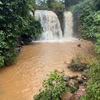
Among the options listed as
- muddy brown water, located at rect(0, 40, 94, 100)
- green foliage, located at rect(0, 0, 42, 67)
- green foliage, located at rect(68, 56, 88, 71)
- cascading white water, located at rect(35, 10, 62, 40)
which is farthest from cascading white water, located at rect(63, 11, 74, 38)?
green foliage, located at rect(68, 56, 88, 71)

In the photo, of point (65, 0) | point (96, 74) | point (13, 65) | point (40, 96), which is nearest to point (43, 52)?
point (13, 65)

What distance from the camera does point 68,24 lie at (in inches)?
757

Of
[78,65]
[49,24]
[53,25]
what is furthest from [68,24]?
[78,65]

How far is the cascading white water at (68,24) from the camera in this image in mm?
19078

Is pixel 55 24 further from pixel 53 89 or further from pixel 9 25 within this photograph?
pixel 53 89

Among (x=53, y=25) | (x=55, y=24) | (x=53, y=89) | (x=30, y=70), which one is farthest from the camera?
(x=55, y=24)

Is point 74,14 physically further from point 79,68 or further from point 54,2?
point 79,68

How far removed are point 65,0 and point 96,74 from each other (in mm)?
25061

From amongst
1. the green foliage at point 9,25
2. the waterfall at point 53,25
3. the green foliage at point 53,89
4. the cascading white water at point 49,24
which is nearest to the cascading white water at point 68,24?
the waterfall at point 53,25

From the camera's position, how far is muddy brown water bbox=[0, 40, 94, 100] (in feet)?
20.6

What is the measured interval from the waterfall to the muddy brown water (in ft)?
16.8

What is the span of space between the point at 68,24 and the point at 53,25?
227cm

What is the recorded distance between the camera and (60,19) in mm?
18812

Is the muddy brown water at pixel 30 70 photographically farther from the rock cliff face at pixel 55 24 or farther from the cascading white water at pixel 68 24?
the cascading white water at pixel 68 24
